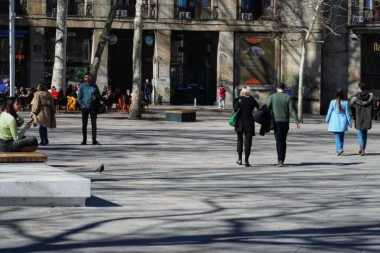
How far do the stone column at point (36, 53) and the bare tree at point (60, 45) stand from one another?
767 cm

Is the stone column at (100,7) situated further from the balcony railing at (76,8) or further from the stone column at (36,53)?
the stone column at (36,53)

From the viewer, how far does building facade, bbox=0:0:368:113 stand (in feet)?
175

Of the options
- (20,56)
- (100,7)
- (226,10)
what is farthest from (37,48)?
(226,10)

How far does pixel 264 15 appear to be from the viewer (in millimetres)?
56594

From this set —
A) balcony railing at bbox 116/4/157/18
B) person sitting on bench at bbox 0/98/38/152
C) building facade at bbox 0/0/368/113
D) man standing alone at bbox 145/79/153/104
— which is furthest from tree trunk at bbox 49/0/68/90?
person sitting on bench at bbox 0/98/38/152

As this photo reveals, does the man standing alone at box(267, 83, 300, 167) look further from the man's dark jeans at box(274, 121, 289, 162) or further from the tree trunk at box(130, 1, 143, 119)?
the tree trunk at box(130, 1, 143, 119)

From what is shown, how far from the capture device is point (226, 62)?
56250 millimetres

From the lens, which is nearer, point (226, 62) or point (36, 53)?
point (36, 53)

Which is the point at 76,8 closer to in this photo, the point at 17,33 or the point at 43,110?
the point at 17,33

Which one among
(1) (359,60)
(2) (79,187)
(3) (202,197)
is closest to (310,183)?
(3) (202,197)

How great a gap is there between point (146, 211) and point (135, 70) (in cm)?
2773

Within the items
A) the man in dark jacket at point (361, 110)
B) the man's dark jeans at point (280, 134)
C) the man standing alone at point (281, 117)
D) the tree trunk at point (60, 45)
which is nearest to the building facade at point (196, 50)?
the tree trunk at point (60, 45)

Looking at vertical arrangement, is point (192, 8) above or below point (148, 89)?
above

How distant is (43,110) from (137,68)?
50.7 feet
